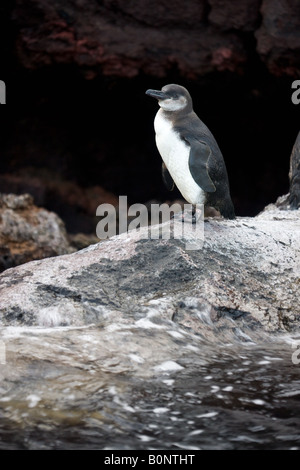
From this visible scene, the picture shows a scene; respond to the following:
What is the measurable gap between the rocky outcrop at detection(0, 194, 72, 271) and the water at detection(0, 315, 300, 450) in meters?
3.57

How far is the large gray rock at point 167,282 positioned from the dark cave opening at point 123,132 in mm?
4460

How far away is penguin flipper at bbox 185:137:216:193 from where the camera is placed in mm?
3838

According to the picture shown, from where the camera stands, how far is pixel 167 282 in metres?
3.38

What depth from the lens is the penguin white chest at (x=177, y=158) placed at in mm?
3932

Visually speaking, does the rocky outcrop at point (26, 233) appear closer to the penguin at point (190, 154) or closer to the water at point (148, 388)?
the penguin at point (190, 154)

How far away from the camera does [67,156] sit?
8.74 m

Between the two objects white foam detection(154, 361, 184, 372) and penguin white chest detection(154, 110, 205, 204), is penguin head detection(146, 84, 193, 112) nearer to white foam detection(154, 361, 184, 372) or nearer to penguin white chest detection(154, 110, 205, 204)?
penguin white chest detection(154, 110, 205, 204)

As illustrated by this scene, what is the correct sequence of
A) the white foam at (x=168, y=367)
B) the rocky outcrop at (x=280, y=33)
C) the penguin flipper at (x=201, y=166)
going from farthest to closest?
the rocky outcrop at (x=280, y=33), the penguin flipper at (x=201, y=166), the white foam at (x=168, y=367)

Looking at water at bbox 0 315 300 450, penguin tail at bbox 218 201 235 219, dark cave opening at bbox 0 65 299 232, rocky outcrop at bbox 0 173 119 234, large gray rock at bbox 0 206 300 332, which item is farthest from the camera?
rocky outcrop at bbox 0 173 119 234

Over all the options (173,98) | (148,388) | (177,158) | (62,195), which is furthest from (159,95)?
(62,195)

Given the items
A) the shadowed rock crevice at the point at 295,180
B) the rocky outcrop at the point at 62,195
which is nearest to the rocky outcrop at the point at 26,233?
the rocky outcrop at the point at 62,195

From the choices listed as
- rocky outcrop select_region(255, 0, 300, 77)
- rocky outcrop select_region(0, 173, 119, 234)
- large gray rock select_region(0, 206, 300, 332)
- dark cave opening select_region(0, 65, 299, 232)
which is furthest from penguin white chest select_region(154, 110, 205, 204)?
rocky outcrop select_region(0, 173, 119, 234)

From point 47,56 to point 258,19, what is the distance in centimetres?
235

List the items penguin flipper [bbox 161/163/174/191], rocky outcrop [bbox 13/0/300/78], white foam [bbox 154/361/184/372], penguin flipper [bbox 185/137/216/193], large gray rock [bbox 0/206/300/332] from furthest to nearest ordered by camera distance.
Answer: rocky outcrop [bbox 13/0/300/78], penguin flipper [bbox 161/163/174/191], penguin flipper [bbox 185/137/216/193], large gray rock [bbox 0/206/300/332], white foam [bbox 154/361/184/372]
